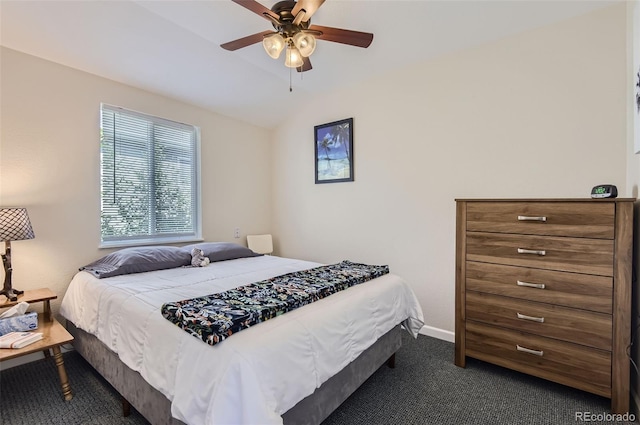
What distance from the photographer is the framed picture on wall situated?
341 centimetres

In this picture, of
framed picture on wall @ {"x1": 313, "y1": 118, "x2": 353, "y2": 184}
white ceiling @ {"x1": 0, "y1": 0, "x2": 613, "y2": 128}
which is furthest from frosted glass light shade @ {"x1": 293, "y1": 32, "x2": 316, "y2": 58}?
framed picture on wall @ {"x1": 313, "y1": 118, "x2": 353, "y2": 184}

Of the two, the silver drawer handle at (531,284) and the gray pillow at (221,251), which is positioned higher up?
the gray pillow at (221,251)

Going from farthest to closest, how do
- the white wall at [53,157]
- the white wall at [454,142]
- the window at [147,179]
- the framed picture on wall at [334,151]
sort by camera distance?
the framed picture on wall at [334,151] → the window at [147,179] → the white wall at [53,157] → the white wall at [454,142]

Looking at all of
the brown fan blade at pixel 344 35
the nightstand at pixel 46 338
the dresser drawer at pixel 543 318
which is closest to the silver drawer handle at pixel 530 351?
the dresser drawer at pixel 543 318

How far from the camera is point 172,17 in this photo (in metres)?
2.31

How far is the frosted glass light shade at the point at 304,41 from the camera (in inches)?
71.2

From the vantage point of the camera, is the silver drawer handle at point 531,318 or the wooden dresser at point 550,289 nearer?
the wooden dresser at point 550,289

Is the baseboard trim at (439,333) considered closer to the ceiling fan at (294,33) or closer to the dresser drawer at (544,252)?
the dresser drawer at (544,252)

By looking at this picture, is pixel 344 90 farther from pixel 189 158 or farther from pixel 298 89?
pixel 189 158

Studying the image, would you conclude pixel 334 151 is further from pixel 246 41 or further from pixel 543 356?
pixel 543 356

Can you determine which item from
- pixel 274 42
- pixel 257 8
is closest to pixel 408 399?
pixel 274 42

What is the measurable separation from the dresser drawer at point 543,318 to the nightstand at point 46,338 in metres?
2.83

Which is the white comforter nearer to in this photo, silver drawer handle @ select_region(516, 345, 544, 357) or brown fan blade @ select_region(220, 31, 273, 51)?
silver drawer handle @ select_region(516, 345, 544, 357)

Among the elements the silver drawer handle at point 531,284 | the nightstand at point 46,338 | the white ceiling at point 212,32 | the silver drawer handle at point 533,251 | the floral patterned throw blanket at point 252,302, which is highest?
the white ceiling at point 212,32
